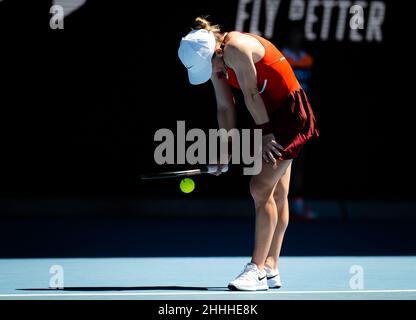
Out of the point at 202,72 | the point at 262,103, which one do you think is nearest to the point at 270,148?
the point at 262,103

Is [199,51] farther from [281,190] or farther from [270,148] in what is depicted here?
[281,190]

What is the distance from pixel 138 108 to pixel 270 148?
5073mm

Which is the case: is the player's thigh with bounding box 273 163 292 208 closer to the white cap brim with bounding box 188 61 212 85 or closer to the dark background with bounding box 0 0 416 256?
the white cap brim with bounding box 188 61 212 85

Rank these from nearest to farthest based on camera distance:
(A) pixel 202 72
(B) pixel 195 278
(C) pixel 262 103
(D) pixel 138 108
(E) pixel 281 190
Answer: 1. (C) pixel 262 103
2. (A) pixel 202 72
3. (E) pixel 281 190
4. (B) pixel 195 278
5. (D) pixel 138 108

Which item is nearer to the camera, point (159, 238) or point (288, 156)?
point (288, 156)

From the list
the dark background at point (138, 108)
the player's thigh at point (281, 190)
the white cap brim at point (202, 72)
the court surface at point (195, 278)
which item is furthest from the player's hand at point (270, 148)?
the dark background at point (138, 108)

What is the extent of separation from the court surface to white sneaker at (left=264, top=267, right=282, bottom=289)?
0.21 feet

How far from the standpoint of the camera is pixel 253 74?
6340 millimetres

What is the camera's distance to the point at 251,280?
6.46 metres

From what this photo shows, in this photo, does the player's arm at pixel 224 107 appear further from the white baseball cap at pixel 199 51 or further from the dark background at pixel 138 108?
the dark background at pixel 138 108

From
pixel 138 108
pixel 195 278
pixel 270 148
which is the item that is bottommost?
pixel 195 278

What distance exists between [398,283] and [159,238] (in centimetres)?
328
